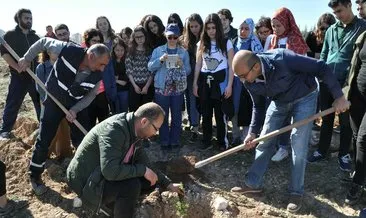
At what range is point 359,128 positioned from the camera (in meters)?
4.25

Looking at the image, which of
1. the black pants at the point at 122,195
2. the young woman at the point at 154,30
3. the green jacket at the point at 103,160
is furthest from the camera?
the young woman at the point at 154,30

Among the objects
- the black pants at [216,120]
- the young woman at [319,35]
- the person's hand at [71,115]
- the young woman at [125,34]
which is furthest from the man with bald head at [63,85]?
the young woman at [319,35]

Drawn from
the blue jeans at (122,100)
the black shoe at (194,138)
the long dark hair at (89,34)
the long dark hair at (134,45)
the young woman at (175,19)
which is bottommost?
the black shoe at (194,138)

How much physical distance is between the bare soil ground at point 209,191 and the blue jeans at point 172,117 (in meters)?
0.22

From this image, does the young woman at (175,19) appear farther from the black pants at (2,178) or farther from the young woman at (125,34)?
the black pants at (2,178)

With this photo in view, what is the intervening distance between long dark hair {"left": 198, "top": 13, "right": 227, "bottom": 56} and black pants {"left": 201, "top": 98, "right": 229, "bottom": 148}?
71 cm

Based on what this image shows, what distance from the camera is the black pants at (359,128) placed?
13.5 feet

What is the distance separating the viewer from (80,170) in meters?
3.74

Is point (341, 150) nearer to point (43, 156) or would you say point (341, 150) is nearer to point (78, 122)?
point (78, 122)

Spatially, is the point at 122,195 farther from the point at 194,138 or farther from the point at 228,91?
the point at 194,138

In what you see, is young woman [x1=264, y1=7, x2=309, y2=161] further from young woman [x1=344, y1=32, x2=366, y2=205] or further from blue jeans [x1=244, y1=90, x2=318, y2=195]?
blue jeans [x1=244, y1=90, x2=318, y2=195]

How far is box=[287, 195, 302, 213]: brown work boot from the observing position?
430 centimetres

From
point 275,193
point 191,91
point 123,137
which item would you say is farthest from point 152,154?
point 123,137

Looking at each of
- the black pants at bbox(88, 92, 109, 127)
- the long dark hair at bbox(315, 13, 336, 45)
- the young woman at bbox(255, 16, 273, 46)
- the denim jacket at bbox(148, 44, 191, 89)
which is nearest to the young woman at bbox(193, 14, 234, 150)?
the denim jacket at bbox(148, 44, 191, 89)
